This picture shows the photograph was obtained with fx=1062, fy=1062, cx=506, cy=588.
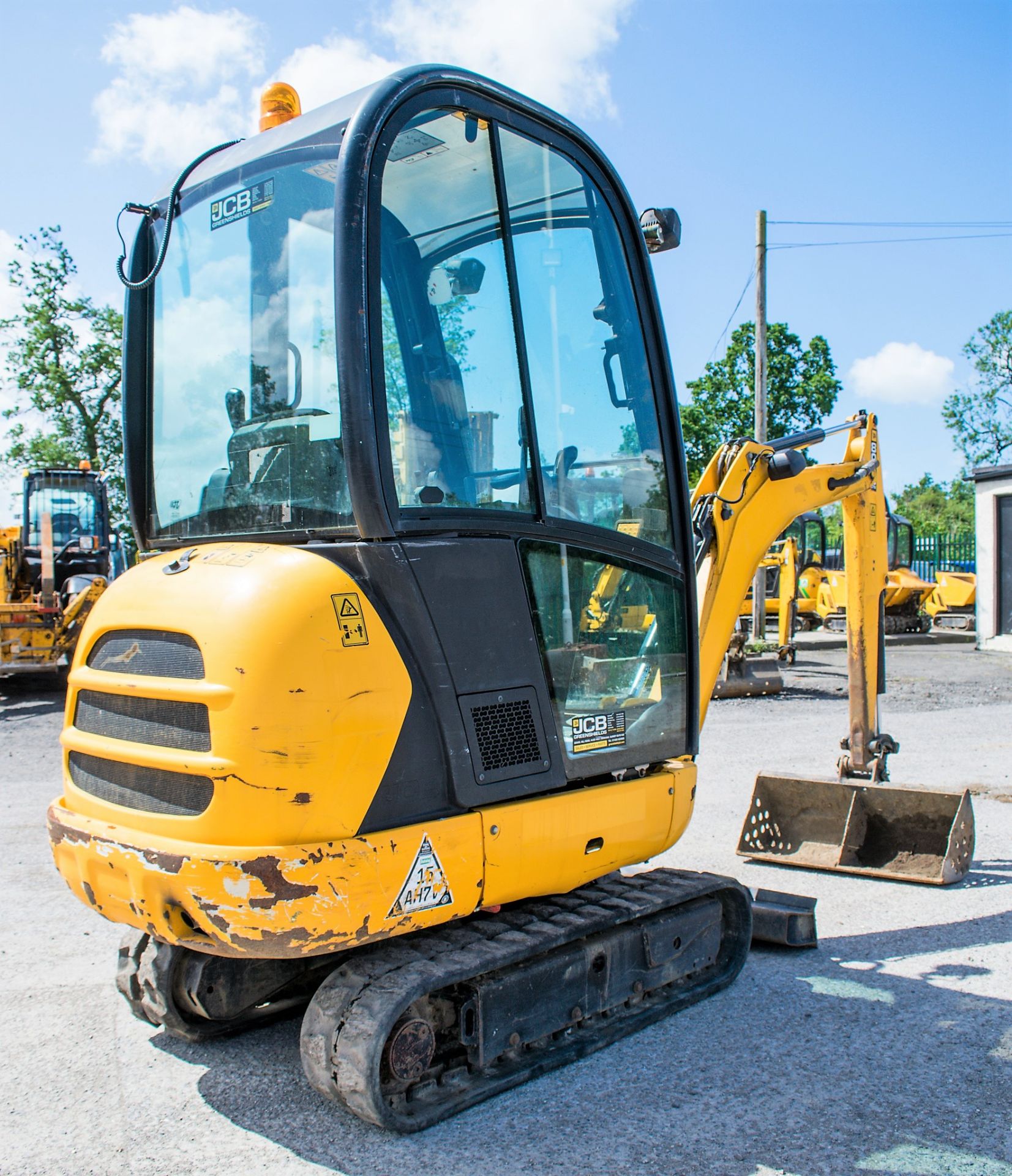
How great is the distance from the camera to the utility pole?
17.2 metres

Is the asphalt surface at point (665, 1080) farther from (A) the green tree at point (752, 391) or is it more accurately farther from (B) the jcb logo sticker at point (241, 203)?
(A) the green tree at point (752, 391)

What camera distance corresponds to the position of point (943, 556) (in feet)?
105

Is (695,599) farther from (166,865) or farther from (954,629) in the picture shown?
(954,629)

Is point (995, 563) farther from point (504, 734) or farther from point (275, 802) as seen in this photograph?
point (275, 802)

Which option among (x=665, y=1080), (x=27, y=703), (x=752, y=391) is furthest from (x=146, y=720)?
(x=752, y=391)

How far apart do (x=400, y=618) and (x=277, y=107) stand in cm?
197

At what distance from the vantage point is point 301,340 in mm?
3168

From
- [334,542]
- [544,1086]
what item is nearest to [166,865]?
[334,542]

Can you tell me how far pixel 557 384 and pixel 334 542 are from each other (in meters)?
0.95

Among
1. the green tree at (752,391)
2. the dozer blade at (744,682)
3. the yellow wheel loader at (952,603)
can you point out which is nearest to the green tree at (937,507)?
the green tree at (752,391)

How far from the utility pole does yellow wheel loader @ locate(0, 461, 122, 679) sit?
33.1 feet

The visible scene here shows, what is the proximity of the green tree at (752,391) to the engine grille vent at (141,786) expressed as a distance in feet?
129

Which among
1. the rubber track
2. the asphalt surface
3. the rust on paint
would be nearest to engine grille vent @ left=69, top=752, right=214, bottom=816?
the rust on paint

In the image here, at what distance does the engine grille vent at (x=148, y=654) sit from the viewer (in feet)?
9.62
